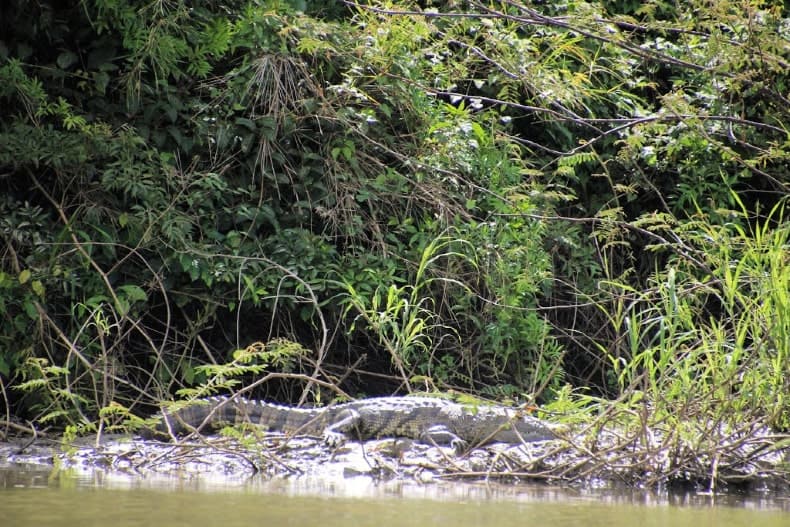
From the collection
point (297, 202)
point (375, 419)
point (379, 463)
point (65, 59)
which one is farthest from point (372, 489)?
point (65, 59)

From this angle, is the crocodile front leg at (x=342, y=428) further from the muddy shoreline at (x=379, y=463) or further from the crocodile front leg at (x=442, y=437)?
the crocodile front leg at (x=442, y=437)

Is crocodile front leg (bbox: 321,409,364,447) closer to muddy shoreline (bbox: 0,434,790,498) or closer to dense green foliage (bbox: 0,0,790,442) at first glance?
muddy shoreline (bbox: 0,434,790,498)

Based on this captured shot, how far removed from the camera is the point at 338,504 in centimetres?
318

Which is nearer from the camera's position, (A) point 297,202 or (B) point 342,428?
(B) point 342,428

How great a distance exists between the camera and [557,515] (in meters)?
3.08

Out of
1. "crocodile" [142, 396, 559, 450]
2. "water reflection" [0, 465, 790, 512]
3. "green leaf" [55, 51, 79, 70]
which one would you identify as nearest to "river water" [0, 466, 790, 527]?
"water reflection" [0, 465, 790, 512]

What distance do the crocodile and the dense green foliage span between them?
23cm

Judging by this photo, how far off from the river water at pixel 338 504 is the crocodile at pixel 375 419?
92 cm

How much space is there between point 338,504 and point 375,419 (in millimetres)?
1881

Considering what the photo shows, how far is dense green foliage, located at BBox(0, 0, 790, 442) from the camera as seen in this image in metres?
5.41

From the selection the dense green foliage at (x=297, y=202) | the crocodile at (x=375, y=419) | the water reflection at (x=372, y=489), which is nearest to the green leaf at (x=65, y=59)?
the dense green foliage at (x=297, y=202)

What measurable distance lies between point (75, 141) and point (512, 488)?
10.8ft

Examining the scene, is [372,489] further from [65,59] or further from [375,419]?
[65,59]

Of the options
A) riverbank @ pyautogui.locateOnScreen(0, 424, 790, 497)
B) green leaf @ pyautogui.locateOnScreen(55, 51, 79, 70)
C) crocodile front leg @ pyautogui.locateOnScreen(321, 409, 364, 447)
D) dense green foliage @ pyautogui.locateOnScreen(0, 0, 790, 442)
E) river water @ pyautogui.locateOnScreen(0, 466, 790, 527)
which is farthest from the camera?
green leaf @ pyautogui.locateOnScreen(55, 51, 79, 70)
